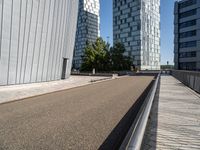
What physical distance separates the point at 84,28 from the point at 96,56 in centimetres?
7721

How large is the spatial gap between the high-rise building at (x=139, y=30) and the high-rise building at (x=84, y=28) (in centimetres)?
2523

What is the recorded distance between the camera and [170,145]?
501 centimetres

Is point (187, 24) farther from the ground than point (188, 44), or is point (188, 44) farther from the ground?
point (187, 24)

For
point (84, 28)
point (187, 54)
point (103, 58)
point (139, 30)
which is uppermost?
point (84, 28)

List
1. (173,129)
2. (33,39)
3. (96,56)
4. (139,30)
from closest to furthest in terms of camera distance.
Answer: (173,129)
(33,39)
(96,56)
(139,30)

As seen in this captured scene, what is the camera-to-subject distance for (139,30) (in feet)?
335

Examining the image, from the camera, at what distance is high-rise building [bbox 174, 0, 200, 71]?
74.1 m

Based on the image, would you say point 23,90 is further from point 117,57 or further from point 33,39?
point 117,57

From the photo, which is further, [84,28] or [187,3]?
[84,28]

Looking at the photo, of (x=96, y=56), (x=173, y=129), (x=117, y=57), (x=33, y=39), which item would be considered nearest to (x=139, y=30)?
(x=117, y=57)

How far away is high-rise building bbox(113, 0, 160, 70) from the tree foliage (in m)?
31.1

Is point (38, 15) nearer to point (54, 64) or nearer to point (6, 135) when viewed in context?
point (54, 64)

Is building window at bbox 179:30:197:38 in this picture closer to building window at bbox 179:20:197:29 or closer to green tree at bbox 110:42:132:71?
building window at bbox 179:20:197:29

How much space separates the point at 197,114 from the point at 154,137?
3.53 m
